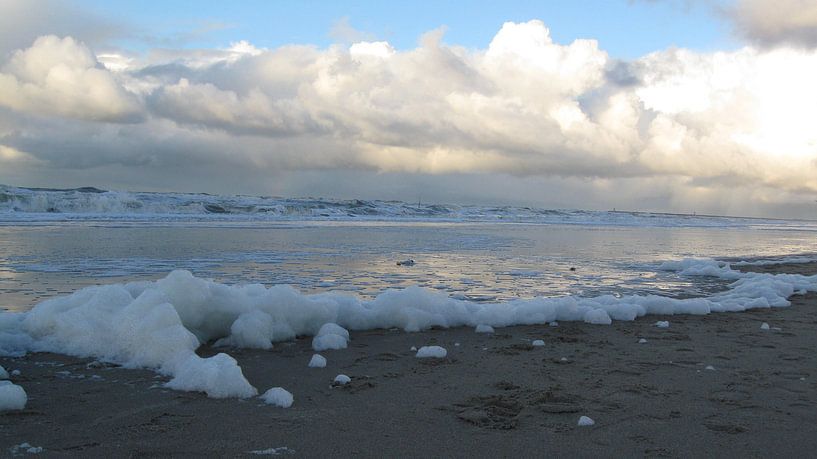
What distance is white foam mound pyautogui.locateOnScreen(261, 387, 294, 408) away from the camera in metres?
3.15

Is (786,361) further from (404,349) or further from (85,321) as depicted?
(85,321)

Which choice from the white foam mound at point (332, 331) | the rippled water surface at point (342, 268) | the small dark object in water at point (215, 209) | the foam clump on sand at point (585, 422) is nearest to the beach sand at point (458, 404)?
the foam clump on sand at point (585, 422)

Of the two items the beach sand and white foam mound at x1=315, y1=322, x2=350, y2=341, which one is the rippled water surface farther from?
the beach sand

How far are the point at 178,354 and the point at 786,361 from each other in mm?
4322

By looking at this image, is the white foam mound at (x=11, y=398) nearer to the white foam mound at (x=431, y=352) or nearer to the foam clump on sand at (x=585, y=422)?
the white foam mound at (x=431, y=352)

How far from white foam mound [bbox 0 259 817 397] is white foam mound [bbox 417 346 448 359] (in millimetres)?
654

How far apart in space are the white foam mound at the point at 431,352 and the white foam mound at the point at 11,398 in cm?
246

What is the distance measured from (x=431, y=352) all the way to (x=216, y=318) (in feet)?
6.07

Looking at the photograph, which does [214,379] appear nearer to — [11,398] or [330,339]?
[11,398]

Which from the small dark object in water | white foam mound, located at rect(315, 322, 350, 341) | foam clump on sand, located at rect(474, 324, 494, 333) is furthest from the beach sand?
the small dark object in water

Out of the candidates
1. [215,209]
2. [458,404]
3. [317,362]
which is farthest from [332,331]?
[215,209]

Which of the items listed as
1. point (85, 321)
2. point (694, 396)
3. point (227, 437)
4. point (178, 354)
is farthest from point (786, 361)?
point (85, 321)

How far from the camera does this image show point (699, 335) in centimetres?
525

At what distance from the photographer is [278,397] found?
10.4ft
